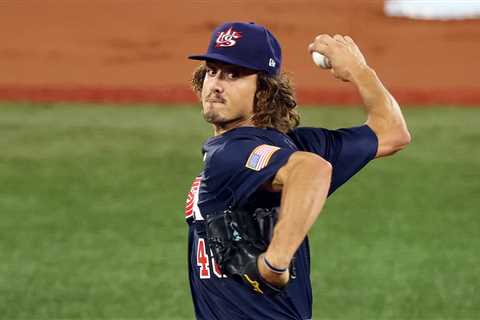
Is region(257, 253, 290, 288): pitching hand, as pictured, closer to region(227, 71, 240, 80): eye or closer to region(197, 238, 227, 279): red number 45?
region(197, 238, 227, 279): red number 45

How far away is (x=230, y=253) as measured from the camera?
11.9ft

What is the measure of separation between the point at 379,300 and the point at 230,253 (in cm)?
398

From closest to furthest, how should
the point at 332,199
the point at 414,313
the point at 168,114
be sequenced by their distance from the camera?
the point at 414,313
the point at 332,199
the point at 168,114

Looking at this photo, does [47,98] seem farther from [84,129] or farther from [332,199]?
[332,199]

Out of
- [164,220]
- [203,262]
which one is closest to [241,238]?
[203,262]

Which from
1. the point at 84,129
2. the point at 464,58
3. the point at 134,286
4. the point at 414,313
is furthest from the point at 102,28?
the point at 414,313

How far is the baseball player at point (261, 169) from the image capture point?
3.47 metres

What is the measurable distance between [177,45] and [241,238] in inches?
399

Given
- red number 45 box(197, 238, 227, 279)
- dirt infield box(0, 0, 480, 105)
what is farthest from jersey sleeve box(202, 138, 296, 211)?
dirt infield box(0, 0, 480, 105)

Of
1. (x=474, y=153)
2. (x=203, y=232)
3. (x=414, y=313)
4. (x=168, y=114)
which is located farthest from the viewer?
A: (x=168, y=114)

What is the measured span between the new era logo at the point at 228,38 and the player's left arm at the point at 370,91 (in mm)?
455

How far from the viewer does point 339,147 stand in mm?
4164

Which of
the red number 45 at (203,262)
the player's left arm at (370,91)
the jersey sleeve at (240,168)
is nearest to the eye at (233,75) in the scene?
the jersey sleeve at (240,168)

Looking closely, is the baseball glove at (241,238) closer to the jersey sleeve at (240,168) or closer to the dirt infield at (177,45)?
the jersey sleeve at (240,168)
